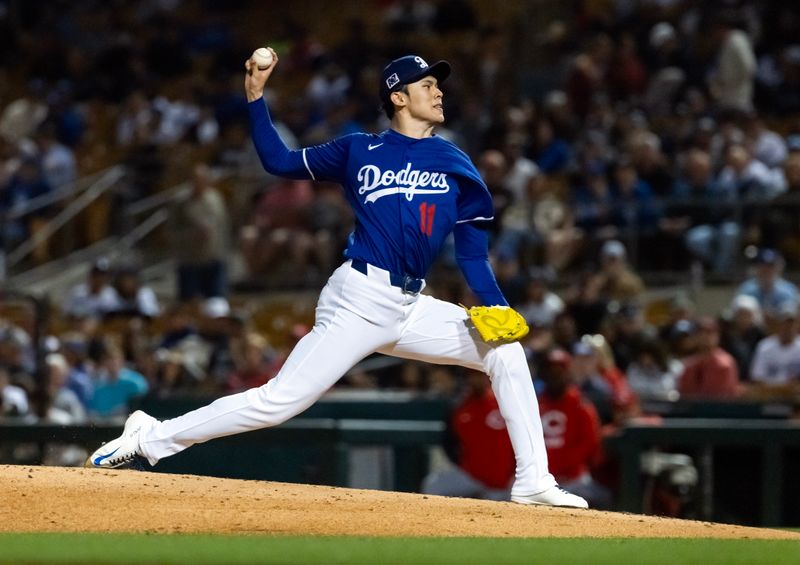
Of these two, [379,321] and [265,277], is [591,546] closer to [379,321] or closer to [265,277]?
[379,321]

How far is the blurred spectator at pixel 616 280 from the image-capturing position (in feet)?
41.4

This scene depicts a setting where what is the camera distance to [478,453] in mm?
10109

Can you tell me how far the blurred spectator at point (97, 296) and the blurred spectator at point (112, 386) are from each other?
1823mm

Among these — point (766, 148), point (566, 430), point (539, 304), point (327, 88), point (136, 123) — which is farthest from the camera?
point (136, 123)

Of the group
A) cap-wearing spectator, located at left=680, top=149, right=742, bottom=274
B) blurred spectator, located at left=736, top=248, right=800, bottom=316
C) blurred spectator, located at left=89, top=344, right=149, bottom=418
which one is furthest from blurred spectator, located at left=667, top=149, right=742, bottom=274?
blurred spectator, located at left=89, top=344, right=149, bottom=418

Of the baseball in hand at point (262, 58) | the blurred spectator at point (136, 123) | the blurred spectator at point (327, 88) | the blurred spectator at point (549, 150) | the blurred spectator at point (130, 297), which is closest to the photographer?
the baseball in hand at point (262, 58)

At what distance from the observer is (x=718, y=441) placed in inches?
395

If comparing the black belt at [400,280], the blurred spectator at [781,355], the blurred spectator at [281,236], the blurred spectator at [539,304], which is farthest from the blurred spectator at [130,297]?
the black belt at [400,280]

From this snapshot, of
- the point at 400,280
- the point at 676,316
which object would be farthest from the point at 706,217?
the point at 400,280

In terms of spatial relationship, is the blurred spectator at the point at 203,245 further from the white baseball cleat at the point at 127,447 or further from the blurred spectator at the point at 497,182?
the white baseball cleat at the point at 127,447

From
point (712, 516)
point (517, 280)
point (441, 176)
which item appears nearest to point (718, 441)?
point (712, 516)

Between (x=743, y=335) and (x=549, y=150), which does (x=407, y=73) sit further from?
(x=549, y=150)

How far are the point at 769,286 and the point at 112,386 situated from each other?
16.5 ft

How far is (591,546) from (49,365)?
7.15 m
